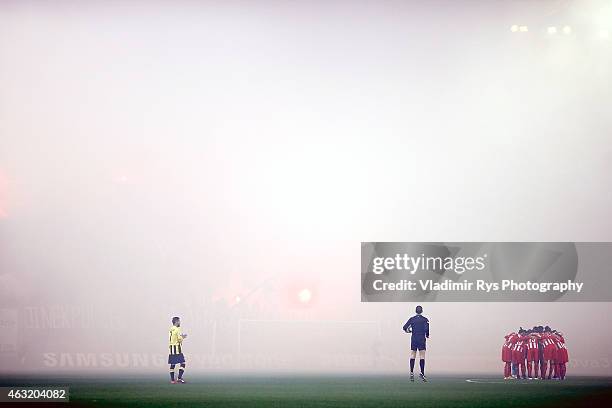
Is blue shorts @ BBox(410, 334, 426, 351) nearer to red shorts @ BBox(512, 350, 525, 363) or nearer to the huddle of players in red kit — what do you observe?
the huddle of players in red kit

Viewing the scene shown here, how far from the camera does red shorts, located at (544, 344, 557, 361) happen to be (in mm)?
13656

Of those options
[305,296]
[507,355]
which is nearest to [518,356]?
[507,355]

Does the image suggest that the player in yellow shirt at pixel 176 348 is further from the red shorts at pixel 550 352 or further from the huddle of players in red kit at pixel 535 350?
the red shorts at pixel 550 352

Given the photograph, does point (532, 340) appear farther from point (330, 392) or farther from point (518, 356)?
point (330, 392)

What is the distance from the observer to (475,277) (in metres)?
13.5

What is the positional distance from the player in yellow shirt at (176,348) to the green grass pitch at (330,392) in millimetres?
215

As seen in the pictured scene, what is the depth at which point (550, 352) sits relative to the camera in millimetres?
13695

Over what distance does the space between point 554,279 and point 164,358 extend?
5.58m

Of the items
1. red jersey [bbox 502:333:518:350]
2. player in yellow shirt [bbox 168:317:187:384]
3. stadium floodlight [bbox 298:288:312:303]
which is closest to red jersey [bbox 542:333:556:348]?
red jersey [bbox 502:333:518:350]

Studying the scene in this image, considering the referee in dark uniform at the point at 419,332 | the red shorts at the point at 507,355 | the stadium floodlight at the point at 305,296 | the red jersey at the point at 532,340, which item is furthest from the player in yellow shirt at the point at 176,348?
the red jersey at the point at 532,340

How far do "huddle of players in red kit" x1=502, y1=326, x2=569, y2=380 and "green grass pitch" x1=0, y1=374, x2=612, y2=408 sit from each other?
272mm

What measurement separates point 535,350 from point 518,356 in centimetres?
26


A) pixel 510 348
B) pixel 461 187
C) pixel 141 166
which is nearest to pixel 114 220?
pixel 141 166

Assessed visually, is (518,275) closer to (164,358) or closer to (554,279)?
(554,279)
